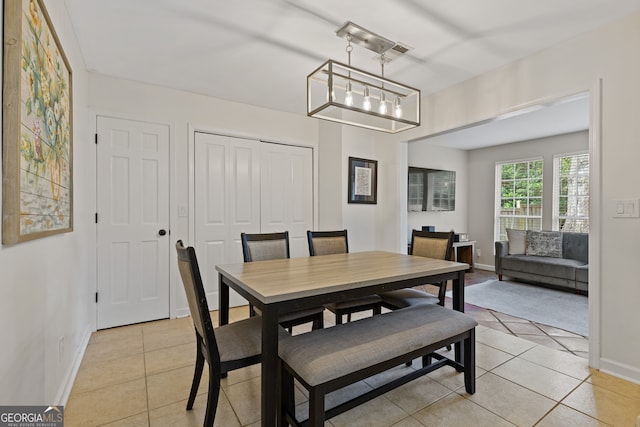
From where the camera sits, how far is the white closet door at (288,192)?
379 centimetres

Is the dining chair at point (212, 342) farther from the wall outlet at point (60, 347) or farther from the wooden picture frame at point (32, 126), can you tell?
the wall outlet at point (60, 347)

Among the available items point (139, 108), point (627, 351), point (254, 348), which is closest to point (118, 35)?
point (139, 108)

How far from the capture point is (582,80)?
2.22 metres

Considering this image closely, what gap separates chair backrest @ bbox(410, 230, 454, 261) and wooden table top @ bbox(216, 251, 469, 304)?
33 centimetres

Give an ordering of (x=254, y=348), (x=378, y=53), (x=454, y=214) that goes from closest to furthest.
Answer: (x=254, y=348) < (x=378, y=53) < (x=454, y=214)

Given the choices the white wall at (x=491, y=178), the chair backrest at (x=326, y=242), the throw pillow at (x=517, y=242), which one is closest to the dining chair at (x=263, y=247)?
the chair backrest at (x=326, y=242)

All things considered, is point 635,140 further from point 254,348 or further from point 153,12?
point 153,12

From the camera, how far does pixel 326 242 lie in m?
2.87

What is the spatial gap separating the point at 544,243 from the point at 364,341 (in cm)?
459

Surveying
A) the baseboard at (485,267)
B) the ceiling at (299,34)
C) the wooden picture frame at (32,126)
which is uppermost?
the ceiling at (299,34)

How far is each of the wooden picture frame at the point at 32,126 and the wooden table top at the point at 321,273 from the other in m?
0.92

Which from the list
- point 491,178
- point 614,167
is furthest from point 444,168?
point 614,167

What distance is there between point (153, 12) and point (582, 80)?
3056mm

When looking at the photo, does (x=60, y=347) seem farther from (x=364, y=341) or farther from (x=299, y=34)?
(x=299, y=34)
